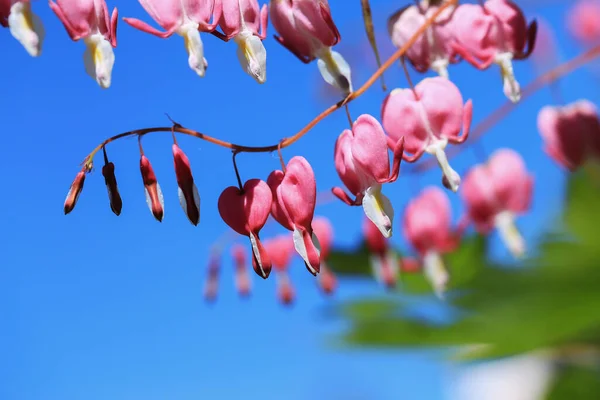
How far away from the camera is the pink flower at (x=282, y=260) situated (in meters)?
2.17

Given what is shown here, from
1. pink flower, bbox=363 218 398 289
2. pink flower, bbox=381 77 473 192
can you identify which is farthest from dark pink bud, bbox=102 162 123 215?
pink flower, bbox=363 218 398 289

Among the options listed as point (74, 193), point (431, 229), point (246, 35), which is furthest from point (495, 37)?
point (431, 229)

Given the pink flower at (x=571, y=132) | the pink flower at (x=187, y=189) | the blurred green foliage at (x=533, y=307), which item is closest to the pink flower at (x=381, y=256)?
the pink flower at (x=571, y=132)

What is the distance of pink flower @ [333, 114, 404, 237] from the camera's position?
0.93 meters

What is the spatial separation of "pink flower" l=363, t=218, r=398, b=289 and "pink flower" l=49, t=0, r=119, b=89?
1.26m

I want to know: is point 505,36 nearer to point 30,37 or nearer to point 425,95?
point 425,95

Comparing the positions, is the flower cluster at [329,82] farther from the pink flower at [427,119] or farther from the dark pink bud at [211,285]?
the dark pink bud at [211,285]

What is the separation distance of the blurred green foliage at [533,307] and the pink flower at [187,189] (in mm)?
3005

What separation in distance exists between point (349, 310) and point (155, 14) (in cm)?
331

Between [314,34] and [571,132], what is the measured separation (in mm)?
806

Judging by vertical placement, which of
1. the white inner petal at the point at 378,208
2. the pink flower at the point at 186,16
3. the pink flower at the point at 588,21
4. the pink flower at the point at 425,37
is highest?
the pink flower at the point at 588,21

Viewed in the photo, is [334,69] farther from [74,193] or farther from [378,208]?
[74,193]

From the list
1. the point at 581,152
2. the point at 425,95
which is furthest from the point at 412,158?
the point at 581,152

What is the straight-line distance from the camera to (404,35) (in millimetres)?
1171
